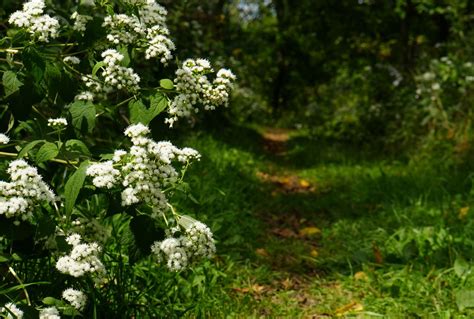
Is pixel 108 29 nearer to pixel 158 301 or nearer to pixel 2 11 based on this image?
pixel 2 11

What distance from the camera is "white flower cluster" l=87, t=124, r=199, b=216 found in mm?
1915

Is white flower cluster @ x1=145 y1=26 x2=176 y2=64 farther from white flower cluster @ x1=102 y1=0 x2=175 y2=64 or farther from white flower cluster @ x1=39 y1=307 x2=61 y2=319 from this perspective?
white flower cluster @ x1=39 y1=307 x2=61 y2=319

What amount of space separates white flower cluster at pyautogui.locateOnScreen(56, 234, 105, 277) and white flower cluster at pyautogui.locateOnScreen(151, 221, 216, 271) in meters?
0.23

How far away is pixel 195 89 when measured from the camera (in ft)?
7.39

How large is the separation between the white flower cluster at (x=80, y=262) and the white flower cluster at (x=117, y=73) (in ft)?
1.99

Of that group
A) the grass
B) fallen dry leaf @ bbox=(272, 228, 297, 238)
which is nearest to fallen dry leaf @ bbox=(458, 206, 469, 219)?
the grass

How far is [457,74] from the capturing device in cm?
737

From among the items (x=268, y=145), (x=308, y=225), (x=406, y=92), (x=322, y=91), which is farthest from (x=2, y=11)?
(x=322, y=91)

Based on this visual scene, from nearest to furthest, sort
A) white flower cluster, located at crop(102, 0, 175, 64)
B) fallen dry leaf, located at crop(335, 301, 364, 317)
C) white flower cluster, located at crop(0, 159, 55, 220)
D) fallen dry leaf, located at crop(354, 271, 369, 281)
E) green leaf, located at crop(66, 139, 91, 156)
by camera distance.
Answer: white flower cluster, located at crop(0, 159, 55, 220)
green leaf, located at crop(66, 139, 91, 156)
white flower cluster, located at crop(102, 0, 175, 64)
fallen dry leaf, located at crop(335, 301, 364, 317)
fallen dry leaf, located at crop(354, 271, 369, 281)

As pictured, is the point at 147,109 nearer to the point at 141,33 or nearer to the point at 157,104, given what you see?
the point at 157,104

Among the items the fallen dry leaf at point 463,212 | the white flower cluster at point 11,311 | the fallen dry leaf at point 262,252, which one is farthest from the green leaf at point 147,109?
the fallen dry leaf at point 463,212

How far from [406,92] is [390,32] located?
3343 millimetres

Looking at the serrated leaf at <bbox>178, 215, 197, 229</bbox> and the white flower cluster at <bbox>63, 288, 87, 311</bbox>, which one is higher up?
the serrated leaf at <bbox>178, 215, 197, 229</bbox>

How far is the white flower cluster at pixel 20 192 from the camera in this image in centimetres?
185
